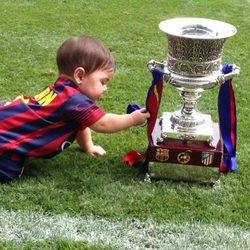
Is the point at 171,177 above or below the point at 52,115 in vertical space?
below

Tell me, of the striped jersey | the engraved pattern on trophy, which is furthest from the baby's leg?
the engraved pattern on trophy

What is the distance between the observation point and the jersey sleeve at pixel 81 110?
257 centimetres

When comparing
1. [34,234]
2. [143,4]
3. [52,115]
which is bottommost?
[143,4]

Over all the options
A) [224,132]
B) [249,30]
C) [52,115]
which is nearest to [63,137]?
[52,115]

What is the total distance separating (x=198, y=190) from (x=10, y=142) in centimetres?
92

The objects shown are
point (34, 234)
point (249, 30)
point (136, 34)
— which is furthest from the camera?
point (249, 30)

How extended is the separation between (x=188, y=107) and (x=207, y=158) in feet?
0.89

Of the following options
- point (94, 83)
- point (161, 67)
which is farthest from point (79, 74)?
point (161, 67)

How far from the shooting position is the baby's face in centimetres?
266

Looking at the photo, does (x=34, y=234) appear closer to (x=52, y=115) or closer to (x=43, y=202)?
(x=43, y=202)

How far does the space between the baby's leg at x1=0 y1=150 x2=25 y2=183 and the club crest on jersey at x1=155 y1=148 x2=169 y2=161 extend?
0.67 metres

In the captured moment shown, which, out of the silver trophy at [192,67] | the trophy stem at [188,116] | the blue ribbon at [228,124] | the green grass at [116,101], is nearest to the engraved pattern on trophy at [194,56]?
the silver trophy at [192,67]

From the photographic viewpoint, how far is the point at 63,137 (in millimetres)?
2713

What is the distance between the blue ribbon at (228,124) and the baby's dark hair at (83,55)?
63cm
